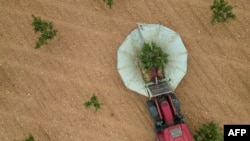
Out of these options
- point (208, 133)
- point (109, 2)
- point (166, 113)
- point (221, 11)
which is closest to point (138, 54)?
point (109, 2)

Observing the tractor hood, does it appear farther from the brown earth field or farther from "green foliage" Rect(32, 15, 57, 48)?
"green foliage" Rect(32, 15, 57, 48)

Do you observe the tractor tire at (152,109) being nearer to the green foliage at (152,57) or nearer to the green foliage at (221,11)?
the green foliage at (152,57)

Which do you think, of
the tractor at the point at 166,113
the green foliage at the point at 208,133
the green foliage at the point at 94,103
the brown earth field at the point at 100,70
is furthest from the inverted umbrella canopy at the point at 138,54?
the green foliage at the point at 208,133

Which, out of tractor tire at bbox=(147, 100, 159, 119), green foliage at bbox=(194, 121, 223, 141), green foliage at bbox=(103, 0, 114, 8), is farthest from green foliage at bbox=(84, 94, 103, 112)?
green foliage at bbox=(194, 121, 223, 141)

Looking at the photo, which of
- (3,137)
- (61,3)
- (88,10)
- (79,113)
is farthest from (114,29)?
(3,137)

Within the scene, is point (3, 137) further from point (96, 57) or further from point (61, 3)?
point (61, 3)
